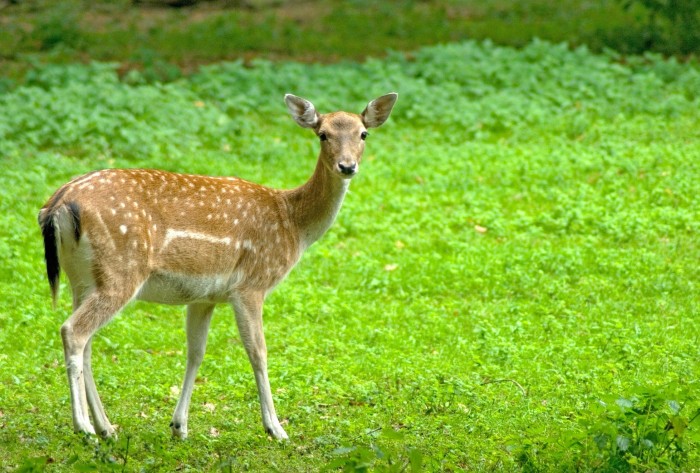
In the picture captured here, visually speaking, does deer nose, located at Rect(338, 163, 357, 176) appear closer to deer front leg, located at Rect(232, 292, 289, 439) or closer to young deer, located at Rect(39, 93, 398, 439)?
young deer, located at Rect(39, 93, 398, 439)

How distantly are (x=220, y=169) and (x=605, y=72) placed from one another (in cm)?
713

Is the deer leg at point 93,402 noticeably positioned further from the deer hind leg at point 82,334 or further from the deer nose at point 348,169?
the deer nose at point 348,169

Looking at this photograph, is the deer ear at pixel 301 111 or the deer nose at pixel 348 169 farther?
the deer ear at pixel 301 111

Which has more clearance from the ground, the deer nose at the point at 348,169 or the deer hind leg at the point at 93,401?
the deer nose at the point at 348,169

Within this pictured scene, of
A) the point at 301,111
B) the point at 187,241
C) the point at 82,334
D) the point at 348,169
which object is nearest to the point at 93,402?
the point at 82,334

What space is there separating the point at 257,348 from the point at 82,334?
130cm

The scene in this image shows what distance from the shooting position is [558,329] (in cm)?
951

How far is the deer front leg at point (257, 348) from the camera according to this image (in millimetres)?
7266

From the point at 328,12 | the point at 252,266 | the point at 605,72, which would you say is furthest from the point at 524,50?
the point at 252,266

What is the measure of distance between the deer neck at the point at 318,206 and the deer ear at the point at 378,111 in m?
0.54

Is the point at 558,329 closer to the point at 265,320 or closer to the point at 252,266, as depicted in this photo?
the point at 265,320

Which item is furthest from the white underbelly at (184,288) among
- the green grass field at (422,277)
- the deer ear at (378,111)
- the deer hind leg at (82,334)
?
the deer ear at (378,111)

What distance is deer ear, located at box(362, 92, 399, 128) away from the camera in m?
8.30

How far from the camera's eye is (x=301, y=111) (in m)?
8.21
